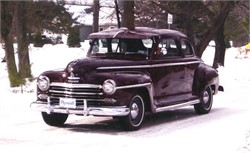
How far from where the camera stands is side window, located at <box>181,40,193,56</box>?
11969 millimetres

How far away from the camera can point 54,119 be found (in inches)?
408

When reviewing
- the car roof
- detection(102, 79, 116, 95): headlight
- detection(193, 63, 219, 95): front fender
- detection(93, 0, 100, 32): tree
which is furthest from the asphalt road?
detection(93, 0, 100, 32): tree

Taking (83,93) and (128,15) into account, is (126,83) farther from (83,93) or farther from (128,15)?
(128,15)

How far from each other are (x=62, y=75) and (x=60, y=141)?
1403 mm

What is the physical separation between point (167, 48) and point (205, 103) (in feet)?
5.84

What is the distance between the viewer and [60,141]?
28.8 feet

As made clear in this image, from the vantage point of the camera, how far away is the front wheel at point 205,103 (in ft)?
40.1

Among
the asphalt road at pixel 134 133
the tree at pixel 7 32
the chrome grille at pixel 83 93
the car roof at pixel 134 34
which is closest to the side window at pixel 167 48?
the car roof at pixel 134 34

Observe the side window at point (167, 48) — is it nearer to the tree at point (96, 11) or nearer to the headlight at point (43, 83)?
the headlight at point (43, 83)

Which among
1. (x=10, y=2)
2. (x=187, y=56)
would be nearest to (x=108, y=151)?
(x=187, y=56)

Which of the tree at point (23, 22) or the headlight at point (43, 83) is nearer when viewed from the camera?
the headlight at point (43, 83)

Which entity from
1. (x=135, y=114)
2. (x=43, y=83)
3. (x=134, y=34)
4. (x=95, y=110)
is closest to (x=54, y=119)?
(x=43, y=83)

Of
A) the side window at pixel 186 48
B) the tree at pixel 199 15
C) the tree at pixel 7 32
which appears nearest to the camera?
the side window at pixel 186 48

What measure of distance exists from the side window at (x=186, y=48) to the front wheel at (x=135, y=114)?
244 cm
